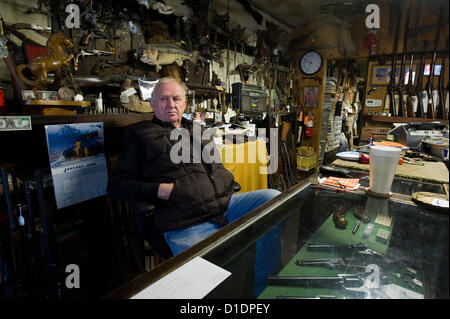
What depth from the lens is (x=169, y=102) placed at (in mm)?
1749

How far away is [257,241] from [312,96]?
17.2 feet

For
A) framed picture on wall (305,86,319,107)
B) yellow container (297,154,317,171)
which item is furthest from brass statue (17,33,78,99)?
framed picture on wall (305,86,319,107)

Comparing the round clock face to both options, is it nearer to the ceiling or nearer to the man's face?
the ceiling

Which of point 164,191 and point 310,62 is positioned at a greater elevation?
point 310,62

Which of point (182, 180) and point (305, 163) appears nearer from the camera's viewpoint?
point (182, 180)

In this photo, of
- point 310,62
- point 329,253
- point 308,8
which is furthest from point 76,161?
point 310,62

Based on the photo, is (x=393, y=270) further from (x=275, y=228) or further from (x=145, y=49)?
(x=145, y=49)

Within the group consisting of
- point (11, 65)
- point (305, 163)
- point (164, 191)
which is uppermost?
point (11, 65)

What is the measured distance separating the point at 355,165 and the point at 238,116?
2.31m

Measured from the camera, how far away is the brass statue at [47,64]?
162 cm

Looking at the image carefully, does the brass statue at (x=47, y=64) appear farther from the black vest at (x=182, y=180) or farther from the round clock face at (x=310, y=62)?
the round clock face at (x=310, y=62)

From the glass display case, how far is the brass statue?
1635mm

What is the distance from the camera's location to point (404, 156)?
2.07 meters

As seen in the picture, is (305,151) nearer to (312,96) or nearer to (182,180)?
(312,96)
